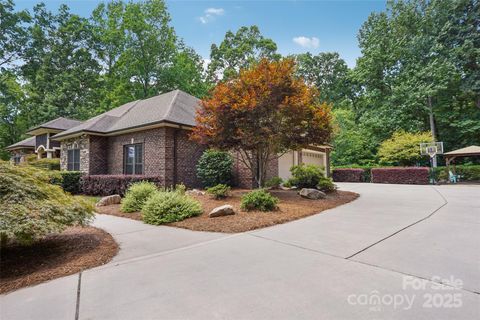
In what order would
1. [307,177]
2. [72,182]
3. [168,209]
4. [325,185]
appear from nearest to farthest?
[168,209] < [325,185] < [307,177] < [72,182]

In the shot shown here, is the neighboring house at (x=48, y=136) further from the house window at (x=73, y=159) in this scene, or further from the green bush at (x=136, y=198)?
the green bush at (x=136, y=198)

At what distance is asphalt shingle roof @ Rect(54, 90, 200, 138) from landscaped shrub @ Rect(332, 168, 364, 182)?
553 inches

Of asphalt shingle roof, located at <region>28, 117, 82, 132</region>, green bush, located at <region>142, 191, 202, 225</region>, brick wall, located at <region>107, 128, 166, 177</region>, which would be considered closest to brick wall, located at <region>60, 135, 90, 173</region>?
brick wall, located at <region>107, 128, 166, 177</region>

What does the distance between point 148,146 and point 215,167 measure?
141 inches

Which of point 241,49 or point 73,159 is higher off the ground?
point 241,49

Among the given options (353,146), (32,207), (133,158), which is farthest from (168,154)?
(353,146)

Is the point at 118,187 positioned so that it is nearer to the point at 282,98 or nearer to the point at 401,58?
the point at 282,98

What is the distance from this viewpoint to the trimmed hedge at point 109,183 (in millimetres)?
10656

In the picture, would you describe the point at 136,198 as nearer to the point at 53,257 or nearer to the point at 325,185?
the point at 53,257

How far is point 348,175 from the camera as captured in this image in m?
21.2

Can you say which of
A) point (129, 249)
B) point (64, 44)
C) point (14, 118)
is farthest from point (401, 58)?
point (14, 118)

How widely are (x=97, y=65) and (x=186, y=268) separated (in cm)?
3540

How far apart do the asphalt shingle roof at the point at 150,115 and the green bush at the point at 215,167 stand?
195 cm

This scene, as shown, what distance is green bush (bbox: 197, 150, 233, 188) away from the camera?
11.5m
